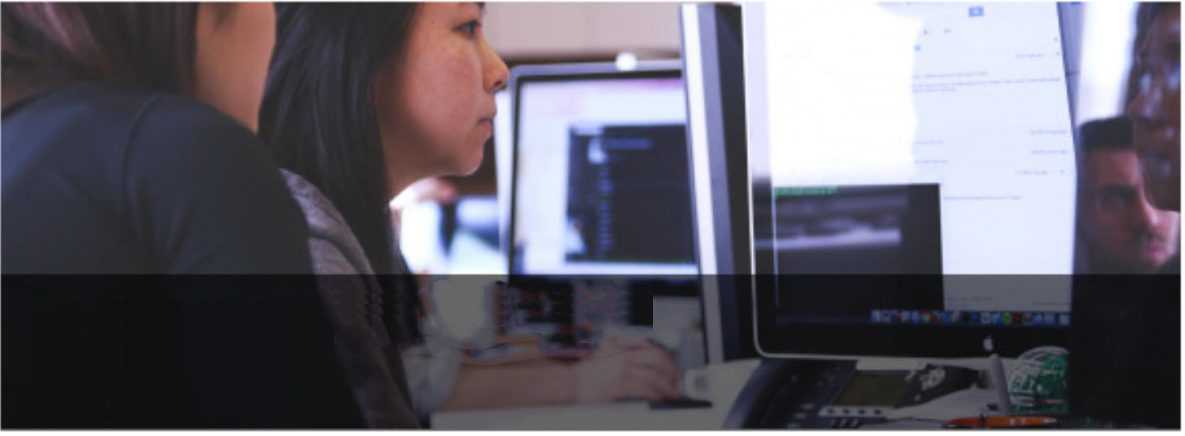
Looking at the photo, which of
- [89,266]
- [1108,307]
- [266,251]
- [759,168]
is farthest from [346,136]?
[1108,307]

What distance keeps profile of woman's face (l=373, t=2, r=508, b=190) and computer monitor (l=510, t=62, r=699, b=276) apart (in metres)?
0.48

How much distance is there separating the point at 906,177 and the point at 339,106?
721 millimetres

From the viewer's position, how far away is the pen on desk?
45.6 inches

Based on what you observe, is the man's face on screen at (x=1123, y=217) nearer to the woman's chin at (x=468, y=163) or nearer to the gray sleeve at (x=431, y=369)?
the gray sleeve at (x=431, y=369)

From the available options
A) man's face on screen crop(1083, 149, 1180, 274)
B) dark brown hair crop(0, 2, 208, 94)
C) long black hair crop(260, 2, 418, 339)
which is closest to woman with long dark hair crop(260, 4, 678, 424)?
long black hair crop(260, 2, 418, 339)

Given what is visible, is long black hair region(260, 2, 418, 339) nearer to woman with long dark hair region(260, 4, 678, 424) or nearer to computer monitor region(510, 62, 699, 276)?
woman with long dark hair region(260, 4, 678, 424)

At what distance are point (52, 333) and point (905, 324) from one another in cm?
95

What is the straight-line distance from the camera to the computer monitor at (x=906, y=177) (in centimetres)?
120

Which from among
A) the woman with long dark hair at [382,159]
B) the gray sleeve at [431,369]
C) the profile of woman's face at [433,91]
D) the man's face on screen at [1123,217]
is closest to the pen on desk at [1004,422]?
the man's face on screen at [1123,217]

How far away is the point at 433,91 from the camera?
5.33 ft

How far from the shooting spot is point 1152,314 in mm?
1056

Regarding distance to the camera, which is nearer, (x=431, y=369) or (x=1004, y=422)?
(x=1004, y=422)

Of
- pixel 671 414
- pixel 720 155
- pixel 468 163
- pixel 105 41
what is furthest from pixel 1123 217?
pixel 105 41

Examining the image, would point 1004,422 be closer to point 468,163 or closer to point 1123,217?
point 1123,217
